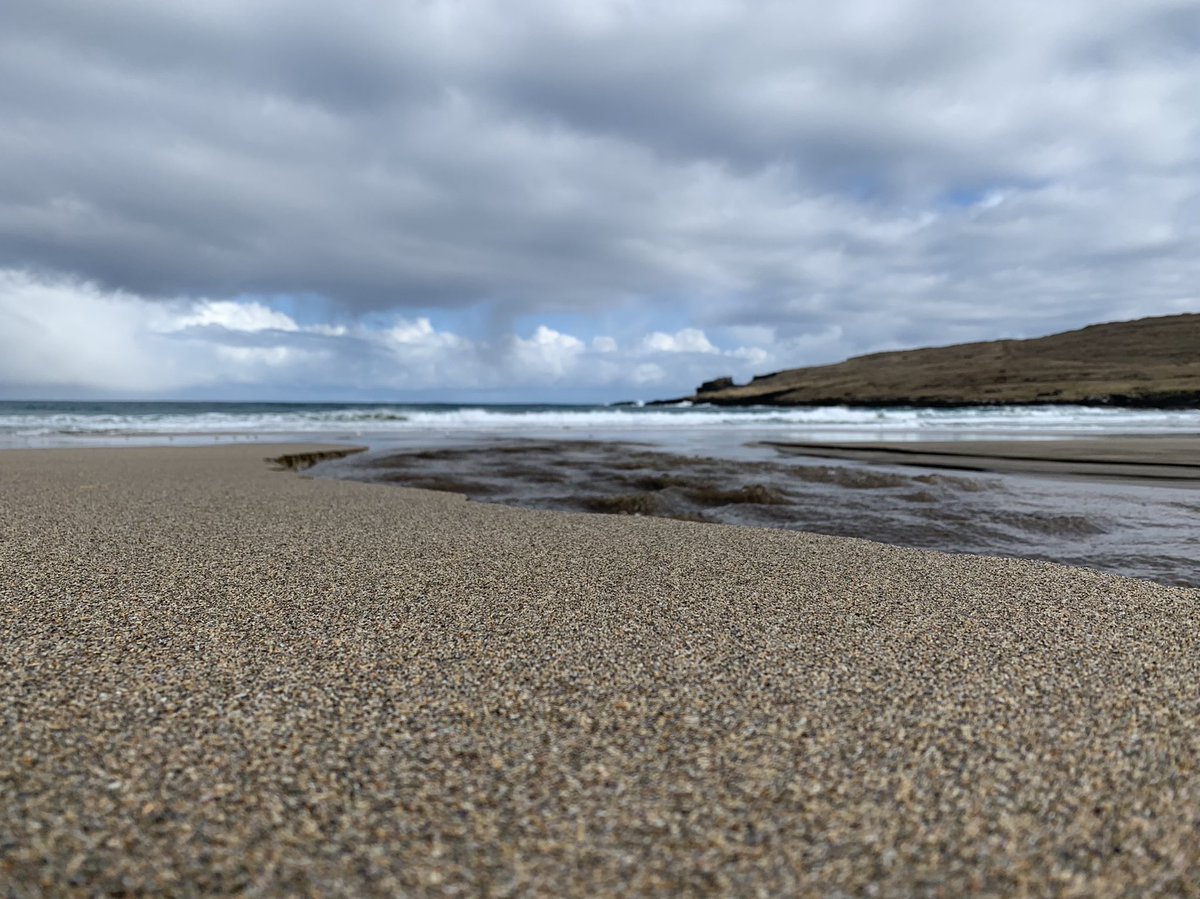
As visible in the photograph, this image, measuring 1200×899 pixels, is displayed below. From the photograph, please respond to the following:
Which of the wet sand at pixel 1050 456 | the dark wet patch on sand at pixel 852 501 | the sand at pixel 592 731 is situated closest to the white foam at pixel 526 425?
the wet sand at pixel 1050 456

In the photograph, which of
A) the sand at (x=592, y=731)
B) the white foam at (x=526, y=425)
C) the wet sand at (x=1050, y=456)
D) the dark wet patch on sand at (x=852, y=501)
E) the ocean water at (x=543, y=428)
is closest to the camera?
the sand at (x=592, y=731)

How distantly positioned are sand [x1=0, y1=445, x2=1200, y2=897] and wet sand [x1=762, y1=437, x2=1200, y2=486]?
8.49 meters

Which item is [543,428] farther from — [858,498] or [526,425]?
[858,498]

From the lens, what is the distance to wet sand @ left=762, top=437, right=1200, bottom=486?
1089 cm

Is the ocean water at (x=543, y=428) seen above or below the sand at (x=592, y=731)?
above

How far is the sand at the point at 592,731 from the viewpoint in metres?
1.55

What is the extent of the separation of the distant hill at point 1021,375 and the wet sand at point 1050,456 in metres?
39.5

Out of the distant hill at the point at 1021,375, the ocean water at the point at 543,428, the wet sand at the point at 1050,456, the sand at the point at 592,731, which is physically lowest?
the sand at the point at 592,731

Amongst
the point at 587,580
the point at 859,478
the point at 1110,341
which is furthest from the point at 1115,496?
the point at 1110,341

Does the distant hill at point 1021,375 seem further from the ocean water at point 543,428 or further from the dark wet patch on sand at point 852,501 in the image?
the dark wet patch on sand at point 852,501

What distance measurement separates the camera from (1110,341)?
Result: 83.4m

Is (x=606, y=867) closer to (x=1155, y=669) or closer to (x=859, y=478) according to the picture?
(x=1155, y=669)

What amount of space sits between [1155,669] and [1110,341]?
101 metres

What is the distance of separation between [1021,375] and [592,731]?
78.7 meters
